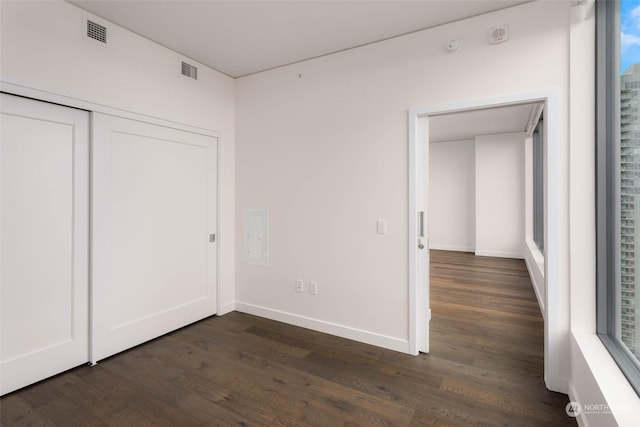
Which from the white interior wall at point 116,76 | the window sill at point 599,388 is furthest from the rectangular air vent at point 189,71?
the window sill at point 599,388

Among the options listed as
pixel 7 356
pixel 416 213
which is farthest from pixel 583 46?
pixel 7 356

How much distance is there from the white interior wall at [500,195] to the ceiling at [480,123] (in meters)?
0.32

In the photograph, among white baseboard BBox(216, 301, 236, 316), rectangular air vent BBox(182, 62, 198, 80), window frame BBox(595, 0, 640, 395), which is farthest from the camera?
white baseboard BBox(216, 301, 236, 316)

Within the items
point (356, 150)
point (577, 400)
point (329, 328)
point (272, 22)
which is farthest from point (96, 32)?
point (577, 400)

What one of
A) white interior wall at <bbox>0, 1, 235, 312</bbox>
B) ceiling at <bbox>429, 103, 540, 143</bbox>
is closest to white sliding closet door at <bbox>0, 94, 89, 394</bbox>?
white interior wall at <bbox>0, 1, 235, 312</bbox>

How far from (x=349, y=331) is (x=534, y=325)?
76.9 inches

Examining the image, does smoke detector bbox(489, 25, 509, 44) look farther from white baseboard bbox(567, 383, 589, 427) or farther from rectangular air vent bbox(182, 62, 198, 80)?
rectangular air vent bbox(182, 62, 198, 80)

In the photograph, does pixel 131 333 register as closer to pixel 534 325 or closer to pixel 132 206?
pixel 132 206

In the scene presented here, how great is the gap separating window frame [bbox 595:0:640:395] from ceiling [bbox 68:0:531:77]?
0.65 m

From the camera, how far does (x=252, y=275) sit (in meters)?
3.75

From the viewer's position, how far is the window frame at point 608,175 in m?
1.92

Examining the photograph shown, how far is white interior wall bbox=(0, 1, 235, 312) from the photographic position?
2.17m

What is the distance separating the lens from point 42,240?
234 centimetres

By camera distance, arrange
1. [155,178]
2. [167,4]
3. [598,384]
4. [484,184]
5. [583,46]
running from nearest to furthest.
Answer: [598,384] < [583,46] < [167,4] < [155,178] < [484,184]
